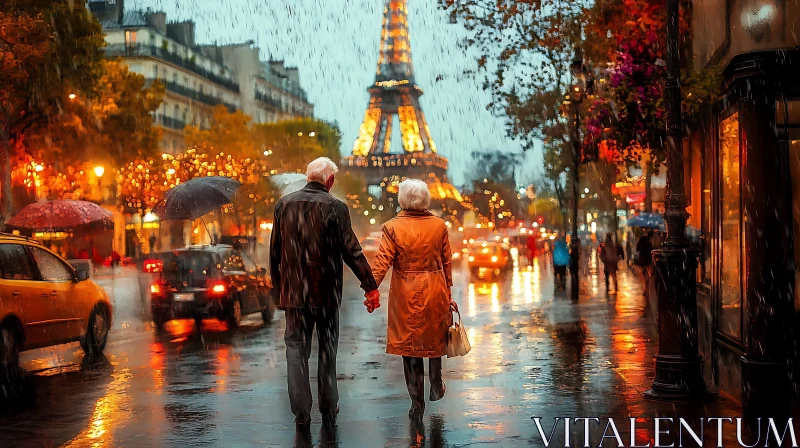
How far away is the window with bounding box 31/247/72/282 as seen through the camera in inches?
579

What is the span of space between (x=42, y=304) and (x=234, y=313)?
6600mm

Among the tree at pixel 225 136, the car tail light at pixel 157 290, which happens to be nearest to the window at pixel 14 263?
the car tail light at pixel 157 290

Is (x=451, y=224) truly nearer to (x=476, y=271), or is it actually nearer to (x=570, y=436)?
(x=476, y=271)

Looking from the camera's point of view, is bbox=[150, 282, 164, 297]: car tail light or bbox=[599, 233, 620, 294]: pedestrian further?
bbox=[599, 233, 620, 294]: pedestrian

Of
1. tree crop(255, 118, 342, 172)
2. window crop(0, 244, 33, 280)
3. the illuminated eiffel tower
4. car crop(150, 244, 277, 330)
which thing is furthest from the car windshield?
the illuminated eiffel tower

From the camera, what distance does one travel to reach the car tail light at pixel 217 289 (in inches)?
794

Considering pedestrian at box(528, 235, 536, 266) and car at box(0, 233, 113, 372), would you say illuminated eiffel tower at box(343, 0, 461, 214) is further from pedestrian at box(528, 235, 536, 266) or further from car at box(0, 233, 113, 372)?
car at box(0, 233, 113, 372)

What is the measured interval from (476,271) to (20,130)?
18621mm

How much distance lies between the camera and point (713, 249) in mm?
11367

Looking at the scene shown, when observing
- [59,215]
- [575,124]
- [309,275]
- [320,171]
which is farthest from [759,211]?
[59,215]

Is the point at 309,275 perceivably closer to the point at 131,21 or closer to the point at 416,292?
the point at 416,292

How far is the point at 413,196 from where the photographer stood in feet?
30.7

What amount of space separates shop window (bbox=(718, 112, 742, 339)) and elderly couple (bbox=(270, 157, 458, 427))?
279 cm

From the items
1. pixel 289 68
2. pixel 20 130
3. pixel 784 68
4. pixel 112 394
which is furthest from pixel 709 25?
pixel 289 68
